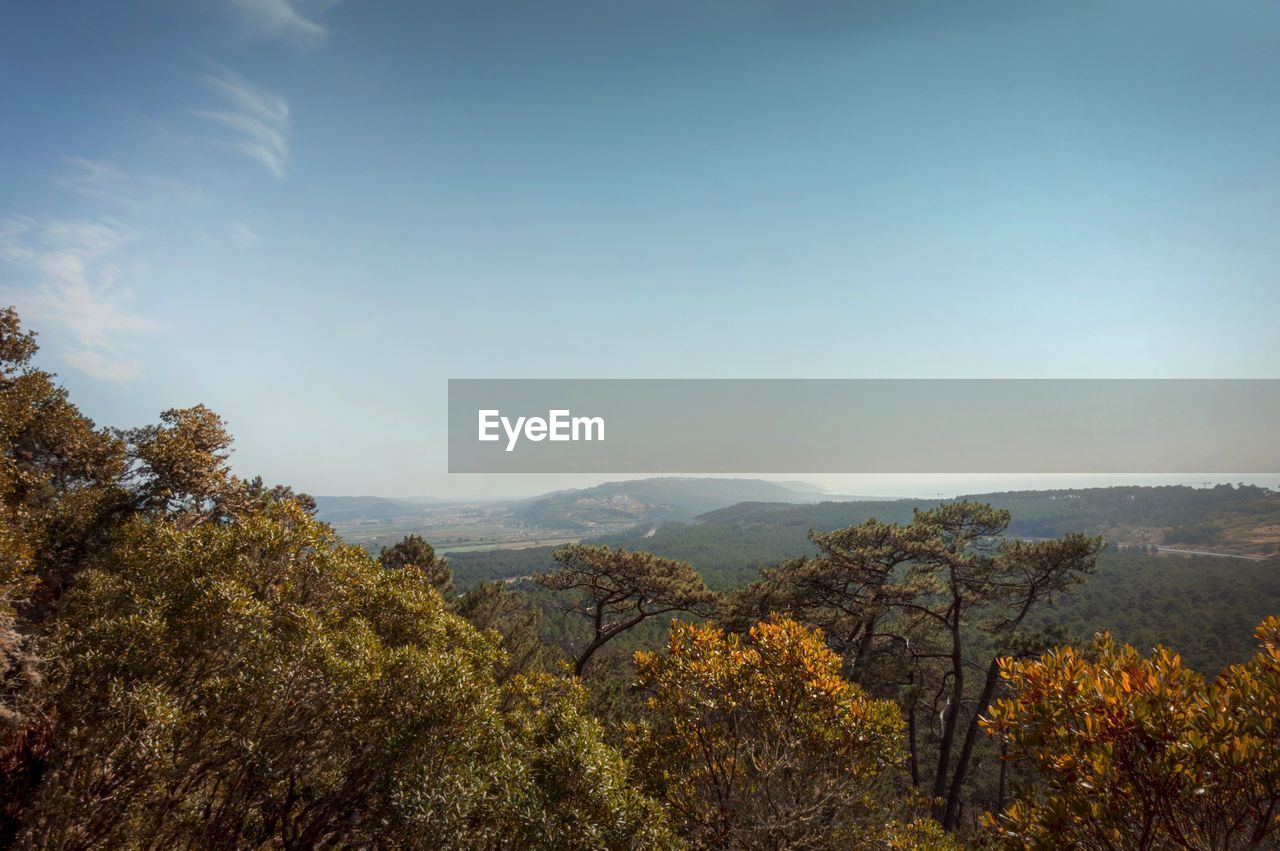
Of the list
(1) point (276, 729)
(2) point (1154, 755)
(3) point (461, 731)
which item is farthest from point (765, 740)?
(1) point (276, 729)

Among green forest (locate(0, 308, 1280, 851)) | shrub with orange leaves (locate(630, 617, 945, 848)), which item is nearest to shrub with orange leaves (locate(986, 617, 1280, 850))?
green forest (locate(0, 308, 1280, 851))

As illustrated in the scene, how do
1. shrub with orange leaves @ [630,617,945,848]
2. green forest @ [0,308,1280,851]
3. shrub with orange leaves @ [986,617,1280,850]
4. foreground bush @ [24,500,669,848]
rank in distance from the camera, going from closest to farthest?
1. shrub with orange leaves @ [986,617,1280,850]
2. green forest @ [0,308,1280,851]
3. foreground bush @ [24,500,669,848]
4. shrub with orange leaves @ [630,617,945,848]

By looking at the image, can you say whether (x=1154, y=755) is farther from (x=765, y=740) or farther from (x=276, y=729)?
(x=276, y=729)

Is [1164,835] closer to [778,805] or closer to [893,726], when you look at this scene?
[893,726]

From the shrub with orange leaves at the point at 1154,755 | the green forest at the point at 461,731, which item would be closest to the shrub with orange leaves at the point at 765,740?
the green forest at the point at 461,731

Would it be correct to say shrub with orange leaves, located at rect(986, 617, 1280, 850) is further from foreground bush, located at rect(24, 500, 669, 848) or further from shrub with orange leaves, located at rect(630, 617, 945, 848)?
foreground bush, located at rect(24, 500, 669, 848)

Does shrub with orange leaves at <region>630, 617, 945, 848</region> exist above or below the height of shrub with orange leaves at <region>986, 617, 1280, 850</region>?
below

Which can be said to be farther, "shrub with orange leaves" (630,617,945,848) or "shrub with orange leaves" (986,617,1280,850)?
"shrub with orange leaves" (630,617,945,848)

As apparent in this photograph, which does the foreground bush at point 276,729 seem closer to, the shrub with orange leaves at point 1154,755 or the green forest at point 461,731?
the green forest at point 461,731

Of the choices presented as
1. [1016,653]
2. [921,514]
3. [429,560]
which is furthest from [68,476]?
[1016,653]
